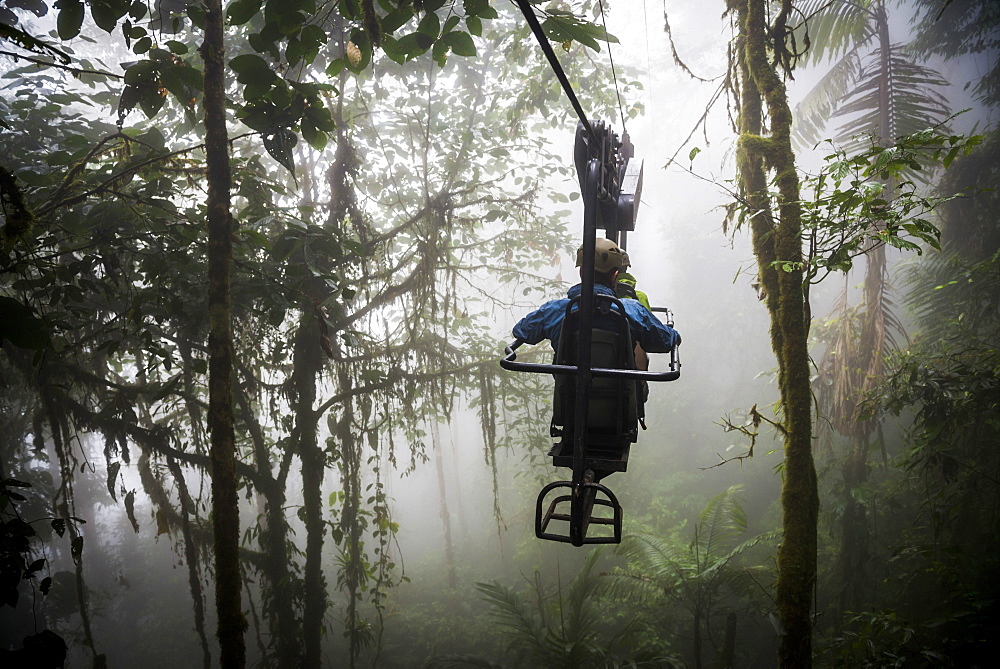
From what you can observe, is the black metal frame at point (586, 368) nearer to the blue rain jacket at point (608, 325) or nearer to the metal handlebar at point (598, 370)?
the metal handlebar at point (598, 370)

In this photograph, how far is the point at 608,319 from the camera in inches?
81.7

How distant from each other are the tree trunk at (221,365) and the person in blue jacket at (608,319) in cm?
138

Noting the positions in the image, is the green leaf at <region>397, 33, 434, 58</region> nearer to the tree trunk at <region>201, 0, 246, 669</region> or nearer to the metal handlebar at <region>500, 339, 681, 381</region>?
the tree trunk at <region>201, 0, 246, 669</region>

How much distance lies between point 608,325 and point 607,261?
11.4 inches

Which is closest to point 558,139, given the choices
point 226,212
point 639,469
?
point 639,469

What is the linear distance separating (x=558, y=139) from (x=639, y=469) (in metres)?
18.4

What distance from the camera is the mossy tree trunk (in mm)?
2672

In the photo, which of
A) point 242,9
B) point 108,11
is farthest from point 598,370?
point 108,11

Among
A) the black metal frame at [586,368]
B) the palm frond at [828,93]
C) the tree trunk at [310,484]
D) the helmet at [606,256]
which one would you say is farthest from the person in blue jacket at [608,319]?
the palm frond at [828,93]

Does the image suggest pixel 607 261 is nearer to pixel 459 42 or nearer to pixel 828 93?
pixel 459 42

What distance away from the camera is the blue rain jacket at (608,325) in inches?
82.0

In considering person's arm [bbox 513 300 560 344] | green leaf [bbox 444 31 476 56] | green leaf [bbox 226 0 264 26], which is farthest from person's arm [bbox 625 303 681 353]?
green leaf [bbox 226 0 264 26]

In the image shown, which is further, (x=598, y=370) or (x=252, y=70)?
(x=252, y=70)

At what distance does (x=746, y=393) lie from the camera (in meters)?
18.6
